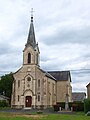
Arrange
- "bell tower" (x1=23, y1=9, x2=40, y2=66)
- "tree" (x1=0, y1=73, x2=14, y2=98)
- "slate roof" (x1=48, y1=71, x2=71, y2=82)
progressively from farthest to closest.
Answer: "tree" (x1=0, y1=73, x2=14, y2=98), "slate roof" (x1=48, y1=71, x2=71, y2=82), "bell tower" (x1=23, y1=9, x2=40, y2=66)

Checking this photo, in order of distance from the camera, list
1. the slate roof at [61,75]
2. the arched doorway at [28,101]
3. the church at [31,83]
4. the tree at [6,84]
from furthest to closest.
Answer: the tree at [6,84] < the slate roof at [61,75] < the arched doorway at [28,101] < the church at [31,83]

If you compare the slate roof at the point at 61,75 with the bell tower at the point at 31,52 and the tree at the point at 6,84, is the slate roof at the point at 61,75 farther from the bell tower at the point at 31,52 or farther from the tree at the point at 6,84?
the tree at the point at 6,84

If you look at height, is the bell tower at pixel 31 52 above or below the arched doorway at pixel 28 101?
above

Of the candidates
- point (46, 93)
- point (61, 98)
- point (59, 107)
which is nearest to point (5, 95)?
point (61, 98)

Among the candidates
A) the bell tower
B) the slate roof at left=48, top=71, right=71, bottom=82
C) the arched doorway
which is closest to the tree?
the slate roof at left=48, top=71, right=71, bottom=82

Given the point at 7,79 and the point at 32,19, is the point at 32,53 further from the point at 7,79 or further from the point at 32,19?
the point at 7,79

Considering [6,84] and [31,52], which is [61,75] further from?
[6,84]

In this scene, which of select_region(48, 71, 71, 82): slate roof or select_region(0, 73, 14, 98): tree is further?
select_region(0, 73, 14, 98): tree

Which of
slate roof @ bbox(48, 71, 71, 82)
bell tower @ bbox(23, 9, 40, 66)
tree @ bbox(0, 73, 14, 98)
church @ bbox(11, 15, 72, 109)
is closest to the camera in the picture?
church @ bbox(11, 15, 72, 109)

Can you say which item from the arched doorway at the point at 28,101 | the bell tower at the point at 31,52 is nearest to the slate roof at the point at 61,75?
the bell tower at the point at 31,52

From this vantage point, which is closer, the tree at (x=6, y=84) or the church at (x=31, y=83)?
the church at (x=31, y=83)

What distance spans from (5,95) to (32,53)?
30.7 meters

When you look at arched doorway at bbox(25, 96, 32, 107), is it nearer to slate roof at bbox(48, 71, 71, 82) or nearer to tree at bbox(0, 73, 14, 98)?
slate roof at bbox(48, 71, 71, 82)

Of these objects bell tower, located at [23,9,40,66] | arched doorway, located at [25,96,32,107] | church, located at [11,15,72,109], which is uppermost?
bell tower, located at [23,9,40,66]
